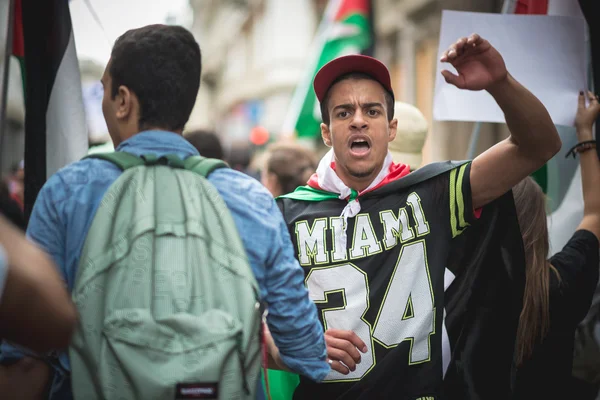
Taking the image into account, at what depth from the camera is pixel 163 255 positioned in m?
1.68

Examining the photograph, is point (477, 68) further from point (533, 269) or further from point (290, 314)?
point (290, 314)

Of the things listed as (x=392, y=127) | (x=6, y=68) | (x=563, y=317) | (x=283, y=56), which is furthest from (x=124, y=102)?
(x=283, y=56)

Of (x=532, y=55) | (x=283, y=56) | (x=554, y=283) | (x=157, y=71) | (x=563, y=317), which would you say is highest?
(x=283, y=56)

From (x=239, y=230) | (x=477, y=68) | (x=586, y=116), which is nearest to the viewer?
(x=239, y=230)

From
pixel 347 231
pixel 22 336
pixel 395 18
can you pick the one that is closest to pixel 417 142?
pixel 347 231

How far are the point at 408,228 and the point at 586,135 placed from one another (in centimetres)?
107

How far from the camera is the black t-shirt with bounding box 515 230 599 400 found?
314cm

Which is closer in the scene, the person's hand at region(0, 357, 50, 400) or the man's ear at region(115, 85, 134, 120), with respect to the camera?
the person's hand at region(0, 357, 50, 400)

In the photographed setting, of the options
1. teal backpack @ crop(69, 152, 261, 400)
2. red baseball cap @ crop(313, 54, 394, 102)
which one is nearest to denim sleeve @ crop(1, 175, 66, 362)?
teal backpack @ crop(69, 152, 261, 400)

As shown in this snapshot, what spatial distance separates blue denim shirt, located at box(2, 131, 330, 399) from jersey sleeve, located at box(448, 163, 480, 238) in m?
1.01

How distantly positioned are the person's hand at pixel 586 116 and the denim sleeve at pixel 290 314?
1.87 metres

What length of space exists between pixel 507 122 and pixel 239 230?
1245 millimetres

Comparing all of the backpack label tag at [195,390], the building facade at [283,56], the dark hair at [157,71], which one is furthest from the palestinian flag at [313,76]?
the backpack label tag at [195,390]

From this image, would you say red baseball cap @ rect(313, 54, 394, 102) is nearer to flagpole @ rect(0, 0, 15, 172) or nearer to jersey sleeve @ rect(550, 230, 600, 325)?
jersey sleeve @ rect(550, 230, 600, 325)
